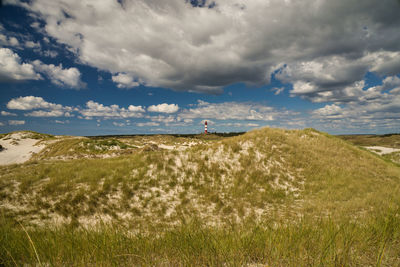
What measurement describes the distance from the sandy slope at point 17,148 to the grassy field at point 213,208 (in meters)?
30.4

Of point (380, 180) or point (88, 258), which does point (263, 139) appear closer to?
point (380, 180)

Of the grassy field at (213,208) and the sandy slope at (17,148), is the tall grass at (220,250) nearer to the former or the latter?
the grassy field at (213,208)

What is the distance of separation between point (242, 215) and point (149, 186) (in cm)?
756

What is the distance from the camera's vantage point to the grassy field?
320cm

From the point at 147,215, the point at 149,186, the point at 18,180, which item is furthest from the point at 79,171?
the point at 147,215

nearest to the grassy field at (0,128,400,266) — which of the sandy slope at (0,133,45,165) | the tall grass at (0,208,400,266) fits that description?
the tall grass at (0,208,400,266)

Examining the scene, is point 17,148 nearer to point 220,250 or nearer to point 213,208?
point 213,208

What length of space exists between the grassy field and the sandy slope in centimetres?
3043

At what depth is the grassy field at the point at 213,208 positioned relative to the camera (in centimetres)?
320

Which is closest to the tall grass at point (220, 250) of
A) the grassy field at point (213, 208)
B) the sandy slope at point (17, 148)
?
the grassy field at point (213, 208)

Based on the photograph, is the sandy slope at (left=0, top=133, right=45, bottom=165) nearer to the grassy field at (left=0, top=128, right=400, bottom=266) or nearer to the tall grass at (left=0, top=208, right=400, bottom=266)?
the grassy field at (left=0, top=128, right=400, bottom=266)

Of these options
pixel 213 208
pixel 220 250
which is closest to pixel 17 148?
pixel 213 208

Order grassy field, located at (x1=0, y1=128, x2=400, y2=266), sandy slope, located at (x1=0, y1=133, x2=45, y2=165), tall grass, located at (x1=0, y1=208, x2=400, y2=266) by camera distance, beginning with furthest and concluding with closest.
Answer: sandy slope, located at (x1=0, y1=133, x2=45, y2=165), grassy field, located at (x1=0, y1=128, x2=400, y2=266), tall grass, located at (x1=0, y1=208, x2=400, y2=266)

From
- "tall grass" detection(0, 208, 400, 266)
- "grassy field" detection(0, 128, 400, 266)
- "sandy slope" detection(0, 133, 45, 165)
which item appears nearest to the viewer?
"tall grass" detection(0, 208, 400, 266)
